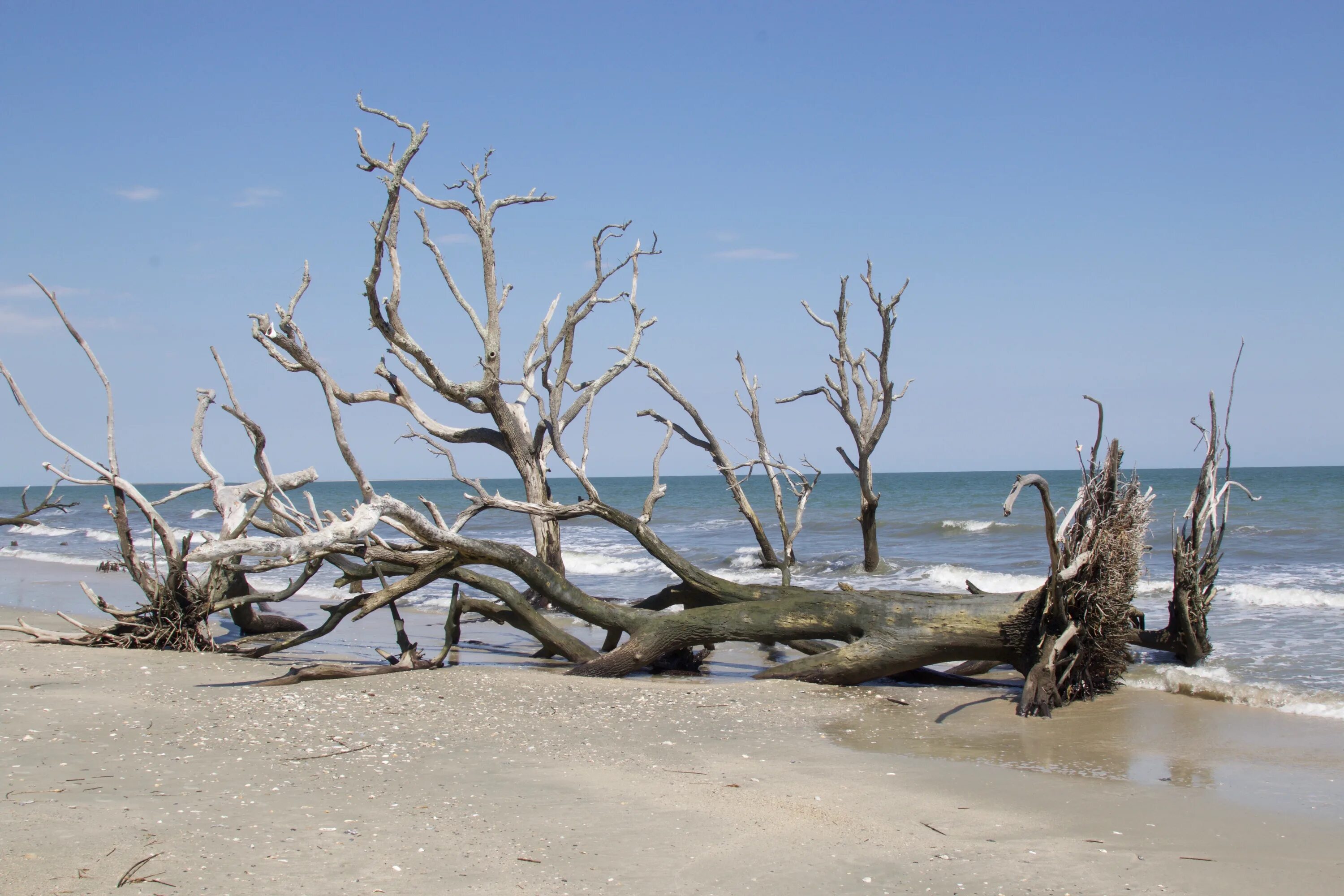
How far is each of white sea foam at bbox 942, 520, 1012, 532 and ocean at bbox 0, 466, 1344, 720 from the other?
0.09 meters

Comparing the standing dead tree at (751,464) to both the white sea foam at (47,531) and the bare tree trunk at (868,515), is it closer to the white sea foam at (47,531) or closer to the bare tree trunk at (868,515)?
the bare tree trunk at (868,515)

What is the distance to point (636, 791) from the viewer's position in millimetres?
4324

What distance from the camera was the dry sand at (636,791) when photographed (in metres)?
3.36

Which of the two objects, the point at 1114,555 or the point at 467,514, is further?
the point at 467,514

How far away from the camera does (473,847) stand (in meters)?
3.53

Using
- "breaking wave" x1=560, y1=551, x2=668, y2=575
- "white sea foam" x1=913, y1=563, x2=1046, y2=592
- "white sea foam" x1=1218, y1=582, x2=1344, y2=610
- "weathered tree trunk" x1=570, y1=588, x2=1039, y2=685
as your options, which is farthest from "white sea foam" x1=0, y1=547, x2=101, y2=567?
"white sea foam" x1=1218, y1=582, x2=1344, y2=610

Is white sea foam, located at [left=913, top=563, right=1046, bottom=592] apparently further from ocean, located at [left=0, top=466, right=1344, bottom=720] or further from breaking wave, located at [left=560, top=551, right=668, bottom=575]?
breaking wave, located at [left=560, top=551, right=668, bottom=575]

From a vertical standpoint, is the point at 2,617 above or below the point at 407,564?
below

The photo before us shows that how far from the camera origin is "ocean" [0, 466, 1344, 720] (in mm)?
7969

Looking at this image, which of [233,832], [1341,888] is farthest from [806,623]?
[233,832]

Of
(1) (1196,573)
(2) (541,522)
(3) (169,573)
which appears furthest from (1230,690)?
(3) (169,573)

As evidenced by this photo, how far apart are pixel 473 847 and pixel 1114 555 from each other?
4.81 m

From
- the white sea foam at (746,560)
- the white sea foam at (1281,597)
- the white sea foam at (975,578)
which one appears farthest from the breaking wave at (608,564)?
the white sea foam at (1281,597)

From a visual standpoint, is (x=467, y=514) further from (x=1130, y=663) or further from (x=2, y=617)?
(x=2, y=617)
